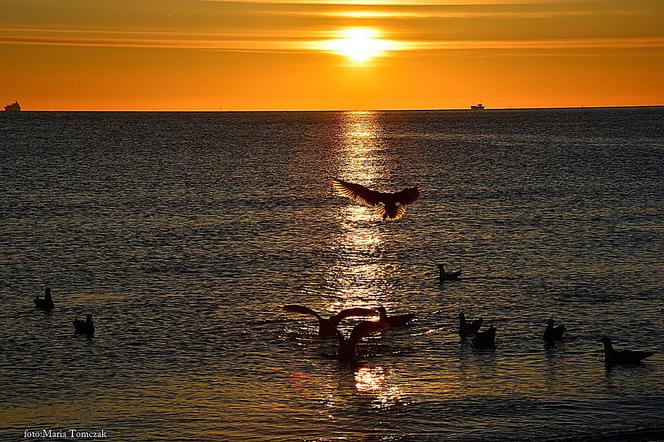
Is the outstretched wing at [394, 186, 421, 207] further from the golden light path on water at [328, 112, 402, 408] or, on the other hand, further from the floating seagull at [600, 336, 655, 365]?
the floating seagull at [600, 336, 655, 365]

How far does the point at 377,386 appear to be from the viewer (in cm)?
2938

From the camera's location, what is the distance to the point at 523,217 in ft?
243

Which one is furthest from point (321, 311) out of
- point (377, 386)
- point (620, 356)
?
point (620, 356)

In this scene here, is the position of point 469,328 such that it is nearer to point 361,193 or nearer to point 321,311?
point 321,311

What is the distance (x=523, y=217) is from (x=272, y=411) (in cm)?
5023

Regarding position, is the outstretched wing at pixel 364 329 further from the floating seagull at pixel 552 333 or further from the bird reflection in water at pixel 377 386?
the floating seagull at pixel 552 333

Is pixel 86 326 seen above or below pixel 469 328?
above

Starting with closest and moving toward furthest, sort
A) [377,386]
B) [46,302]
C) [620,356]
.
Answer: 1. [377,386]
2. [620,356]
3. [46,302]

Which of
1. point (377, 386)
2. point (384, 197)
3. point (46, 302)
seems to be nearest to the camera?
point (384, 197)

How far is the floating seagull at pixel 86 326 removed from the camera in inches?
1405

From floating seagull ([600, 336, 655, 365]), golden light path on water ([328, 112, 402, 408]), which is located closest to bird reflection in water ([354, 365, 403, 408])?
golden light path on water ([328, 112, 402, 408])

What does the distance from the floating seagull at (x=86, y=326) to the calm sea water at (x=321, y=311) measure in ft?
1.97

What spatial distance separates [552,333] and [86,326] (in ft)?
58.2

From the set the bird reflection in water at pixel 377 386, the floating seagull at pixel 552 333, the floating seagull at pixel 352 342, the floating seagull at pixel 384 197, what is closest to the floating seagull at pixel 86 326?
the floating seagull at pixel 352 342
